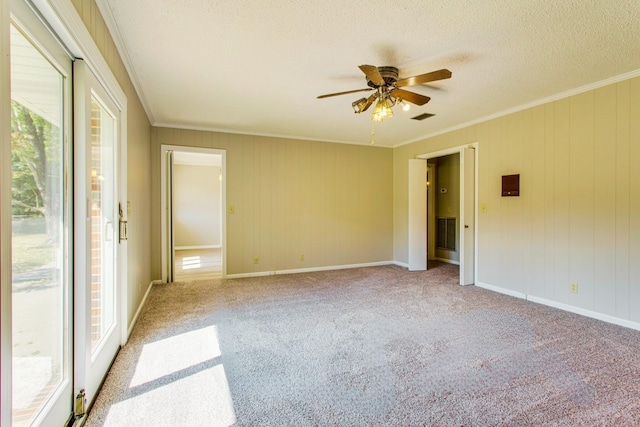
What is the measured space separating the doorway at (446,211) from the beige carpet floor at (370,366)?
1.12 meters

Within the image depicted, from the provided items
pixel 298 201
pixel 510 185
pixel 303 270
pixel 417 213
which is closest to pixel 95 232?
pixel 298 201

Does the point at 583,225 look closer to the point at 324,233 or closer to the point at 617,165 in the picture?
the point at 617,165

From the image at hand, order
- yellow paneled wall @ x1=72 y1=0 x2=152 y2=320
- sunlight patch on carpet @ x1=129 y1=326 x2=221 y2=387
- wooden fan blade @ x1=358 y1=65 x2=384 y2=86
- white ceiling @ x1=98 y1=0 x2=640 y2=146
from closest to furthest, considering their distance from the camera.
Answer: yellow paneled wall @ x1=72 y1=0 x2=152 y2=320, white ceiling @ x1=98 y1=0 x2=640 y2=146, sunlight patch on carpet @ x1=129 y1=326 x2=221 y2=387, wooden fan blade @ x1=358 y1=65 x2=384 y2=86

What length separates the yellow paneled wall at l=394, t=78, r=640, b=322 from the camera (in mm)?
2980

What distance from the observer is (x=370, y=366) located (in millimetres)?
2230

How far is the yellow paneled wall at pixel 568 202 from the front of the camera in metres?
2.98

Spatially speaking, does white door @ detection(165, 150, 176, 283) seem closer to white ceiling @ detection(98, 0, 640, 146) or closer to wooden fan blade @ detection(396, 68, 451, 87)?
white ceiling @ detection(98, 0, 640, 146)

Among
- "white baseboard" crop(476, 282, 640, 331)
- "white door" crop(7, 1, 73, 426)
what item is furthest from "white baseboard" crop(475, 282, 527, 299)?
"white door" crop(7, 1, 73, 426)

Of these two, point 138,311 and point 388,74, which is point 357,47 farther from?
point 138,311

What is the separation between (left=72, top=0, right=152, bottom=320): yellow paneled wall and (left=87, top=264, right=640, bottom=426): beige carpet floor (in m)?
0.45

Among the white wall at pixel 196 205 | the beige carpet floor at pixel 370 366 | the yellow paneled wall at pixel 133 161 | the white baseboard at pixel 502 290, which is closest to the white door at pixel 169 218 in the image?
the yellow paneled wall at pixel 133 161

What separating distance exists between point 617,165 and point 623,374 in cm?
205

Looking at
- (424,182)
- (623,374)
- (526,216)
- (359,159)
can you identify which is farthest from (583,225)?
(359,159)

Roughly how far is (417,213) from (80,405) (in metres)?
5.15
